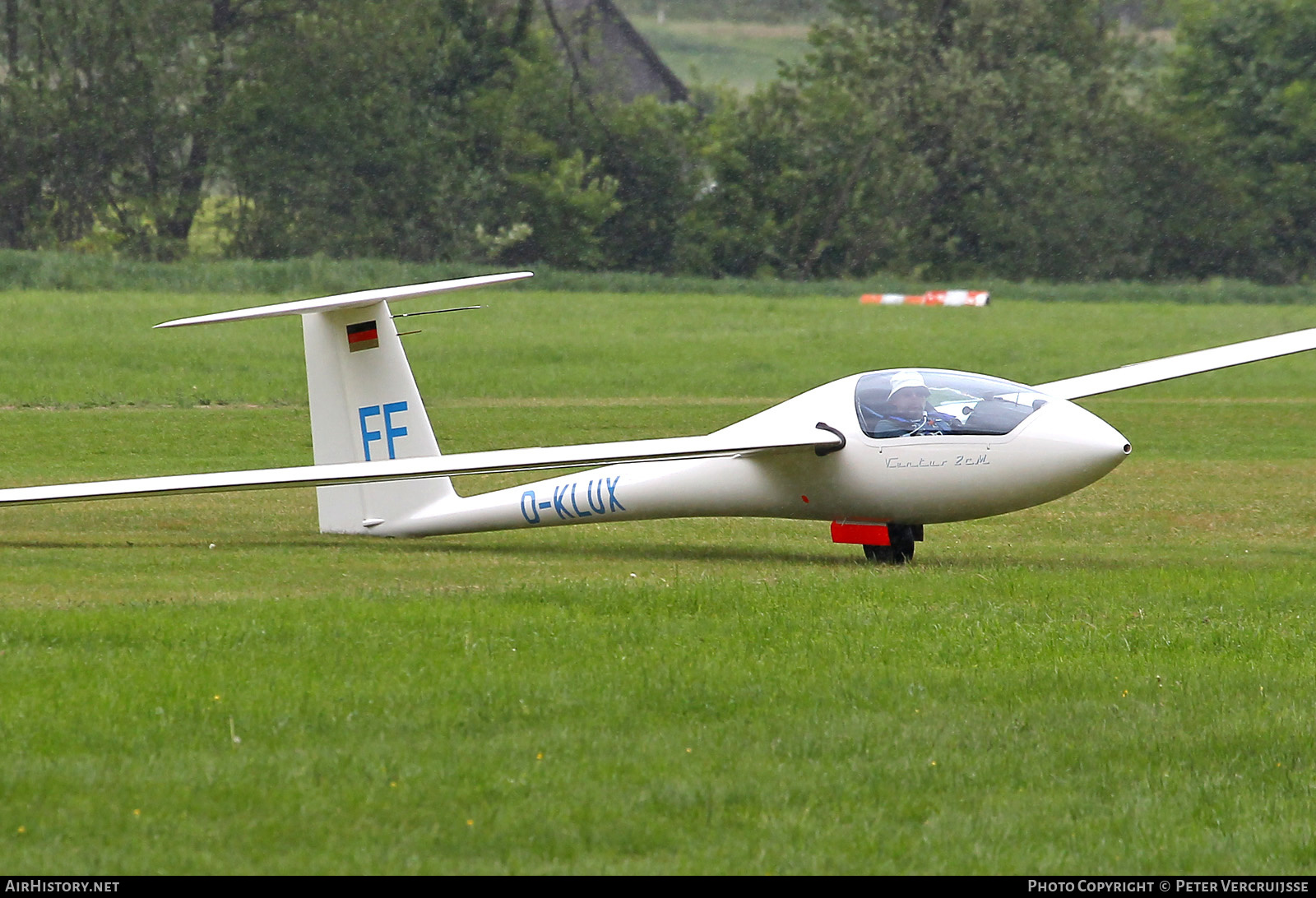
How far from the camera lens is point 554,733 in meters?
7.76

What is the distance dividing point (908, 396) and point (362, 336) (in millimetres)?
4851

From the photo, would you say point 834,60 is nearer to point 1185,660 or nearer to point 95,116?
point 95,116

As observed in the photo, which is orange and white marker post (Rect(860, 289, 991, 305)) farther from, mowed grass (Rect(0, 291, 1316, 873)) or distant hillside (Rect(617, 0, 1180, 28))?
distant hillside (Rect(617, 0, 1180, 28))

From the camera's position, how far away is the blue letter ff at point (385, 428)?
49.0 ft

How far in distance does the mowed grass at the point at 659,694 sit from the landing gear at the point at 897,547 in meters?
0.26

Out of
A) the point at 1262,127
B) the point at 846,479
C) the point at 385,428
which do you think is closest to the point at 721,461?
the point at 846,479

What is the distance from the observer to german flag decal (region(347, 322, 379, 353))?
14.9 meters

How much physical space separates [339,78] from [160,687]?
5573cm

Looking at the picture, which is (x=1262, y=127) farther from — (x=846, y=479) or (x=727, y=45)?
(x=727, y=45)

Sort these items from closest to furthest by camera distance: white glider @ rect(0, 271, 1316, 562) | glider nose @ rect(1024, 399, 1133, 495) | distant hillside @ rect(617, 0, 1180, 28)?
1. glider nose @ rect(1024, 399, 1133, 495)
2. white glider @ rect(0, 271, 1316, 562)
3. distant hillside @ rect(617, 0, 1180, 28)

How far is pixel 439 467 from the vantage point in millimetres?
13227

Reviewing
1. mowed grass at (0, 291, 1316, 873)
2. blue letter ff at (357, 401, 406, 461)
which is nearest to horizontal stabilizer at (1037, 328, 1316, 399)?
mowed grass at (0, 291, 1316, 873)

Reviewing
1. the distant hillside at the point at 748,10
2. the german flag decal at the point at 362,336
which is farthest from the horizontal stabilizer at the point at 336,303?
the distant hillside at the point at 748,10

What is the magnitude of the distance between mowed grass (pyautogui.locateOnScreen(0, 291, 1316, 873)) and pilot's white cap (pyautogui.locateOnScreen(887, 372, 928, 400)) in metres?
1.42
